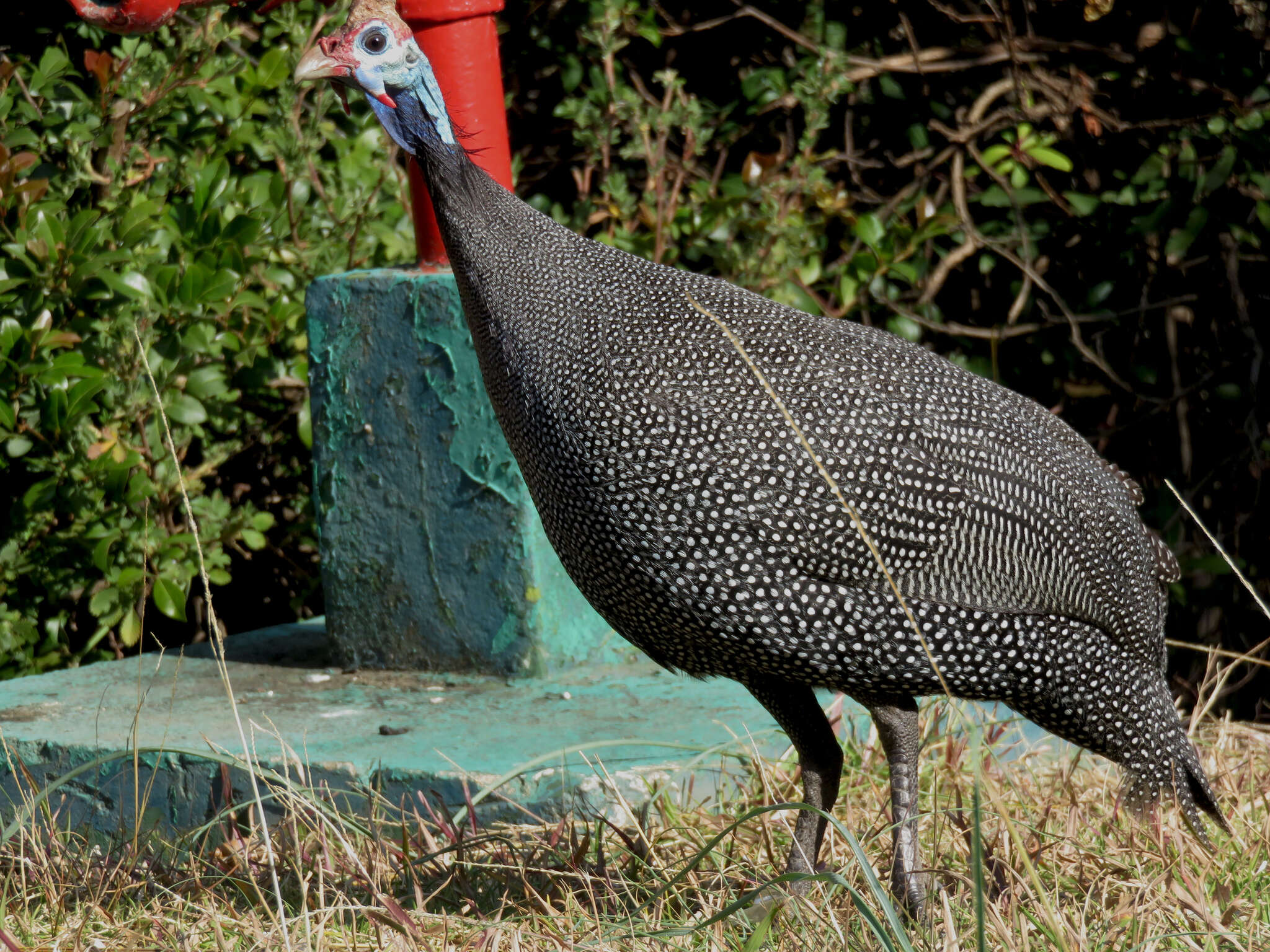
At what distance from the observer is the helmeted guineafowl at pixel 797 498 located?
97.7 inches

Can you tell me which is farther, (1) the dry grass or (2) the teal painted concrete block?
(2) the teal painted concrete block

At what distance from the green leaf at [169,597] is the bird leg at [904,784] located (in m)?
2.19

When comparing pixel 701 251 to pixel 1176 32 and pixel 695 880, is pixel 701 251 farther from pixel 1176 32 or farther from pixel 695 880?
pixel 695 880

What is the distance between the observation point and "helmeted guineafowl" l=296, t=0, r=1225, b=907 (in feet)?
8.14

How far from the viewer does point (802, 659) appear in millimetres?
2512

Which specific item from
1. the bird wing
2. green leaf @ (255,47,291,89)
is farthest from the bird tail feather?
green leaf @ (255,47,291,89)

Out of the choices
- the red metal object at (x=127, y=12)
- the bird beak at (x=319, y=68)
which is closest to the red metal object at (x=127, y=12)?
the red metal object at (x=127, y=12)

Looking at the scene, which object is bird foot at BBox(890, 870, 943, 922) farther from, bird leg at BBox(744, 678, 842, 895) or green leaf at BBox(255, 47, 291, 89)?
green leaf at BBox(255, 47, 291, 89)

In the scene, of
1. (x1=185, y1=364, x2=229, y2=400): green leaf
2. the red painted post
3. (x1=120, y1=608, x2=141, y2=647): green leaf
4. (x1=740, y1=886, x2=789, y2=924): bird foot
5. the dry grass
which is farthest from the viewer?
(x1=185, y1=364, x2=229, y2=400): green leaf

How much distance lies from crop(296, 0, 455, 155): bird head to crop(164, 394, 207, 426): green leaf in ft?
5.07

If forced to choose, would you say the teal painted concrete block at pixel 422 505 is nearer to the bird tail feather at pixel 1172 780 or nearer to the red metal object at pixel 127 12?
the red metal object at pixel 127 12

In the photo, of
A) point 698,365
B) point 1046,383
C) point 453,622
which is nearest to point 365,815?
point 453,622

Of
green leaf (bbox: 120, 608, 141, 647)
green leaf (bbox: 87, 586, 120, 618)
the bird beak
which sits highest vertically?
the bird beak

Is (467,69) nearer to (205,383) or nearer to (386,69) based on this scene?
(386,69)
